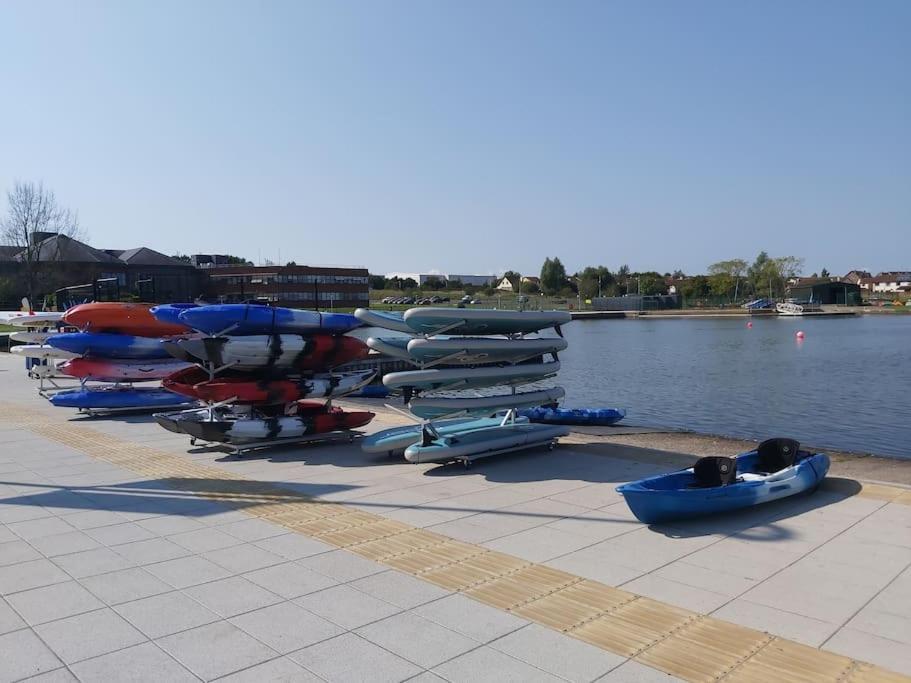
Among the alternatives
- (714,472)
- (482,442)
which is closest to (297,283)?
(482,442)

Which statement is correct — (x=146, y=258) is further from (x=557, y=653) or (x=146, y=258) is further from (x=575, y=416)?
(x=557, y=653)

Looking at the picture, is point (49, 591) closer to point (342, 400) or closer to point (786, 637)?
point (786, 637)

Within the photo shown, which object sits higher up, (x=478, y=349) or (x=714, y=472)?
(x=478, y=349)

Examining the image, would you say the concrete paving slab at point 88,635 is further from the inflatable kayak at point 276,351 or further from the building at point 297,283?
the building at point 297,283

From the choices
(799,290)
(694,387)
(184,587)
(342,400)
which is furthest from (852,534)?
(799,290)

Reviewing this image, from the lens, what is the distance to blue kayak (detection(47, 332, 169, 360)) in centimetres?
1805

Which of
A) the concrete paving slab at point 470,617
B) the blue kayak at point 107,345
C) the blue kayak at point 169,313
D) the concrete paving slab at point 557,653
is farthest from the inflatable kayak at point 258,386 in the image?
the concrete paving slab at point 557,653

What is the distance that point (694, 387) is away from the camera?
3225cm

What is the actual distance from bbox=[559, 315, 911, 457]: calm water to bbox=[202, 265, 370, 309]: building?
28440 millimetres

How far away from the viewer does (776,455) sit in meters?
9.88

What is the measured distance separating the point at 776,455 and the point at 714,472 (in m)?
1.63

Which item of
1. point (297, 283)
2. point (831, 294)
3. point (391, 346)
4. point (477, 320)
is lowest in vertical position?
point (391, 346)

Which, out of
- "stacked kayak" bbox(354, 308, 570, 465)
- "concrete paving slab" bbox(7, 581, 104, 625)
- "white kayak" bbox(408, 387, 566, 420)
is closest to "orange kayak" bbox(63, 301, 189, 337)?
"stacked kayak" bbox(354, 308, 570, 465)

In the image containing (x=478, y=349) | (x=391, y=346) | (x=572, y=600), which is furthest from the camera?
(x=391, y=346)
